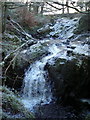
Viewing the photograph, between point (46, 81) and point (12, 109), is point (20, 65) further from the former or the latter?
point (12, 109)

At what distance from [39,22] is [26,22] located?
1.67m

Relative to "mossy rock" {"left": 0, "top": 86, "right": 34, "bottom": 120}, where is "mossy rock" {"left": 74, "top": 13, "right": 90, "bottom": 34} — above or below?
above

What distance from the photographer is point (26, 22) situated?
1196cm

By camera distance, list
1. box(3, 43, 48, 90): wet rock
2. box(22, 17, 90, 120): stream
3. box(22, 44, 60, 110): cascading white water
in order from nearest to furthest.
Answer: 1. box(22, 17, 90, 120): stream
2. box(22, 44, 60, 110): cascading white water
3. box(3, 43, 48, 90): wet rock

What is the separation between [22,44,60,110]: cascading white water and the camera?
21.8 feet

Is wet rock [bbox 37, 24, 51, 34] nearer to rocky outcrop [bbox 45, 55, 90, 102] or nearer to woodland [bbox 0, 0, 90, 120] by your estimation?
woodland [bbox 0, 0, 90, 120]

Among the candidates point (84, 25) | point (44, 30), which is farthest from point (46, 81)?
point (44, 30)

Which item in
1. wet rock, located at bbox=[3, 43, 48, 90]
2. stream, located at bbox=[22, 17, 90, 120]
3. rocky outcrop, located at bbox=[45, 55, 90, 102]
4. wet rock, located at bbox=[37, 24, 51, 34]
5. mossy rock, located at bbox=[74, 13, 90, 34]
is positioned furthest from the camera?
wet rock, located at bbox=[37, 24, 51, 34]

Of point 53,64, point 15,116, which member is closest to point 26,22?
point 53,64

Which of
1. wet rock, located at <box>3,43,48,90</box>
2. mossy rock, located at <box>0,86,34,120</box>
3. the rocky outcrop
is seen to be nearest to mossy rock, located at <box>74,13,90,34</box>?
wet rock, located at <box>3,43,48,90</box>

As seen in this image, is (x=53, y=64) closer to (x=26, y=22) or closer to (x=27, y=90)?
(x=27, y=90)

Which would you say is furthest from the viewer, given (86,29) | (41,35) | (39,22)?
(39,22)

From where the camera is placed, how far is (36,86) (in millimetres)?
6945

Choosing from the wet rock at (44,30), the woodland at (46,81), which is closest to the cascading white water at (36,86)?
the woodland at (46,81)
